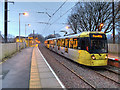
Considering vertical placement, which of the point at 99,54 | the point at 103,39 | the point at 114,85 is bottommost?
the point at 114,85

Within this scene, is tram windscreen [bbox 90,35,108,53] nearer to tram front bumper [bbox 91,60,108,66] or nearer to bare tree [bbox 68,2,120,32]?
tram front bumper [bbox 91,60,108,66]

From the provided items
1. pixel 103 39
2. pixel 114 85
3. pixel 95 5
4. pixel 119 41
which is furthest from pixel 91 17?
pixel 114 85

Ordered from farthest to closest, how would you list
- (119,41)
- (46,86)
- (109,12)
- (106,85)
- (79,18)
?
(79,18) → (109,12) → (119,41) → (106,85) → (46,86)

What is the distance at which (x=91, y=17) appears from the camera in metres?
21.1

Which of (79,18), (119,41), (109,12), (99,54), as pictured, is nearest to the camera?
(99,54)

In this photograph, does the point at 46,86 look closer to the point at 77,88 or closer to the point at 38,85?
the point at 38,85

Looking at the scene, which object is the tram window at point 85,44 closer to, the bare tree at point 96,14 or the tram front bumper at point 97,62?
the tram front bumper at point 97,62

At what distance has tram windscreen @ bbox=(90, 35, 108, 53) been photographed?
7826 millimetres

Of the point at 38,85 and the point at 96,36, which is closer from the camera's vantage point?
the point at 38,85

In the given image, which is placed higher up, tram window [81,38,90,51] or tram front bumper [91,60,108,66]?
tram window [81,38,90,51]

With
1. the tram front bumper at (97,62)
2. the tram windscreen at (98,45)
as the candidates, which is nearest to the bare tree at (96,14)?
the tram windscreen at (98,45)

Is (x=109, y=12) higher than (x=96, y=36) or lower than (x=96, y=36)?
higher

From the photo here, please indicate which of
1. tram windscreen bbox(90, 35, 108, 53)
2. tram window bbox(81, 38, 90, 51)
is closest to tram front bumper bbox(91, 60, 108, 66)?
tram windscreen bbox(90, 35, 108, 53)

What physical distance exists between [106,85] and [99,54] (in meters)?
2.85
